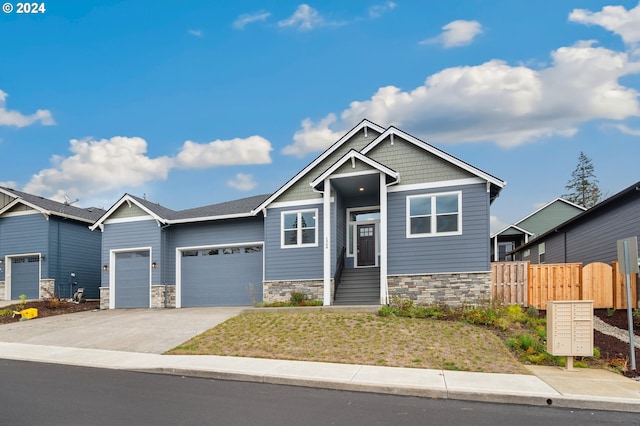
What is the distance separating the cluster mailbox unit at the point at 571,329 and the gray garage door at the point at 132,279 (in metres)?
16.8

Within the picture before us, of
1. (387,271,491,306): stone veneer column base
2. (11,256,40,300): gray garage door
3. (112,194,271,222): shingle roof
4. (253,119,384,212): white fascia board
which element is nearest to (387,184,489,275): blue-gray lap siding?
(387,271,491,306): stone veneer column base

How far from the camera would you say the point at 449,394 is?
24.2 ft

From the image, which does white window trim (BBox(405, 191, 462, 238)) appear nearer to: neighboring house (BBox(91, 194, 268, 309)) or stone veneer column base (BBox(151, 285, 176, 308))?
neighboring house (BBox(91, 194, 268, 309))

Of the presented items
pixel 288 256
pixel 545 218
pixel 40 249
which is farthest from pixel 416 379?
pixel 545 218

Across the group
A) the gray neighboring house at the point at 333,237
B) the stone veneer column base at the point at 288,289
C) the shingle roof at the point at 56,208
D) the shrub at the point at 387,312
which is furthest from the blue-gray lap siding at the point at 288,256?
the shingle roof at the point at 56,208

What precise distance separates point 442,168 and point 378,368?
28.7 ft

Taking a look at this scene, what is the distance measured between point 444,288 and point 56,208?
20313 millimetres

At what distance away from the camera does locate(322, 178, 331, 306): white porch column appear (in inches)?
624

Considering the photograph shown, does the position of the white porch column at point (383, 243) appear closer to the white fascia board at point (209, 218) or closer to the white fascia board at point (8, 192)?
the white fascia board at point (209, 218)

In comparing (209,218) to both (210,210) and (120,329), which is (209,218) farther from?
(120,329)

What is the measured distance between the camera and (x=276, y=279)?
57.9ft

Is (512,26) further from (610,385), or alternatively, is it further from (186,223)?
(186,223)

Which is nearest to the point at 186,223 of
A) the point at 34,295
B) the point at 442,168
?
the point at 34,295

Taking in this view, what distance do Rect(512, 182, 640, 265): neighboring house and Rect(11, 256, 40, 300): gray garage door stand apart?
85.6 feet
